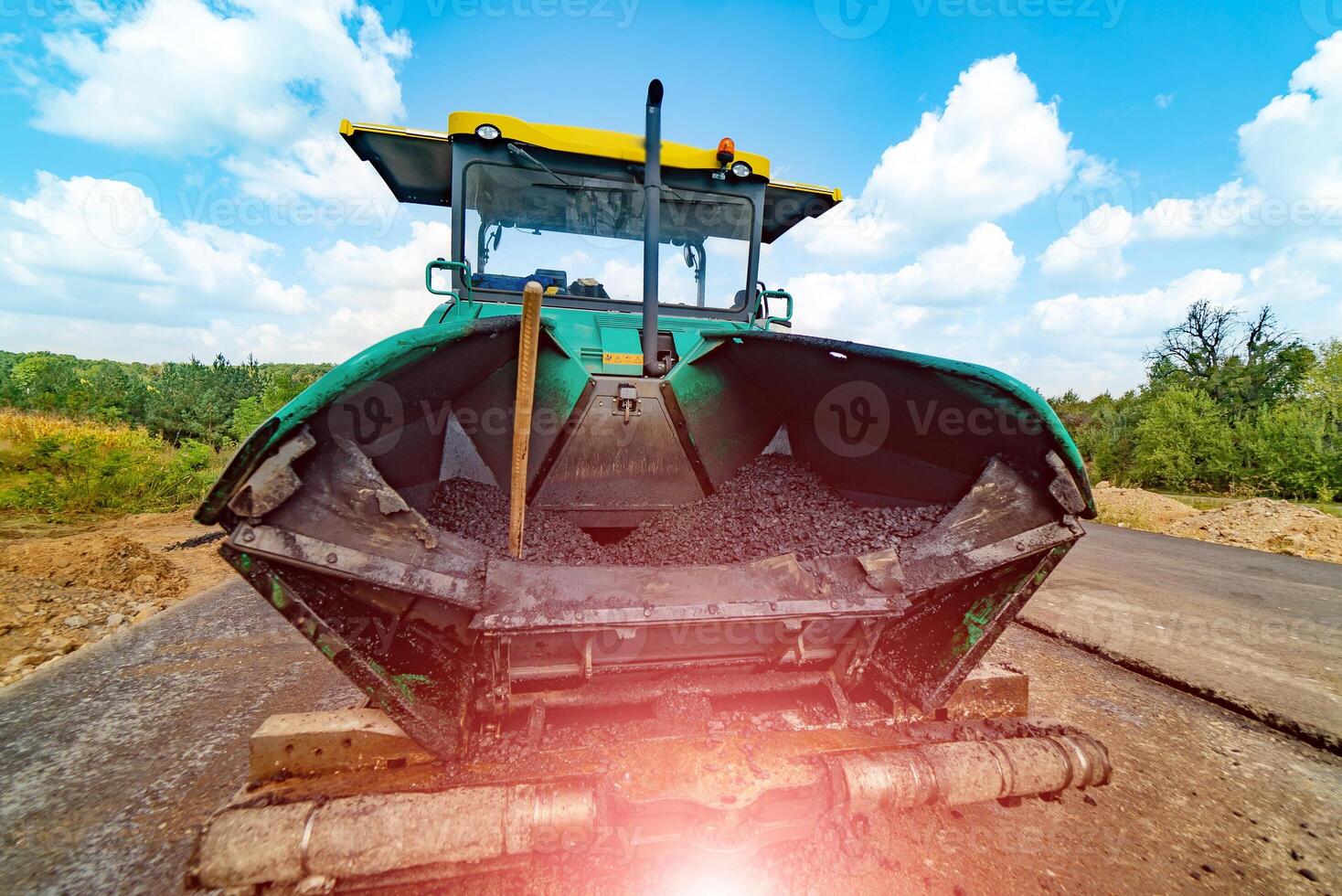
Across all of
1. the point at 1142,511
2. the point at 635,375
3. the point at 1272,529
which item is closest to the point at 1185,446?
the point at 1142,511

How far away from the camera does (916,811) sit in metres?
1.95

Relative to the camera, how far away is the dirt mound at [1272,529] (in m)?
8.05

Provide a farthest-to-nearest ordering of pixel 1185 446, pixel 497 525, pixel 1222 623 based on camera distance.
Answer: pixel 1185 446, pixel 1222 623, pixel 497 525

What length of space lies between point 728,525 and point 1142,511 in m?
13.2

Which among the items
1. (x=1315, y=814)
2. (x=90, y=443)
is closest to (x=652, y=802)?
(x=1315, y=814)

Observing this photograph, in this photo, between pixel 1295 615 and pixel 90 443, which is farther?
pixel 90 443

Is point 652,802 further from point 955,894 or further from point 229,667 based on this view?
point 229,667

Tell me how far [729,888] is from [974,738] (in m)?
0.91

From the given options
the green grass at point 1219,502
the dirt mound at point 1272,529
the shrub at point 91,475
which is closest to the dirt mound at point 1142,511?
the dirt mound at point 1272,529

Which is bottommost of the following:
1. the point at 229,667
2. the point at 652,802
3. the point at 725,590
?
the point at 229,667

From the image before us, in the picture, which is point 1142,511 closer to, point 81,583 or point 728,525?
point 728,525

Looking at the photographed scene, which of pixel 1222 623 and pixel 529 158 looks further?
pixel 1222 623

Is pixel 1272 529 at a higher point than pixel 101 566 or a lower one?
higher

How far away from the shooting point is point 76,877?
1.74 metres
